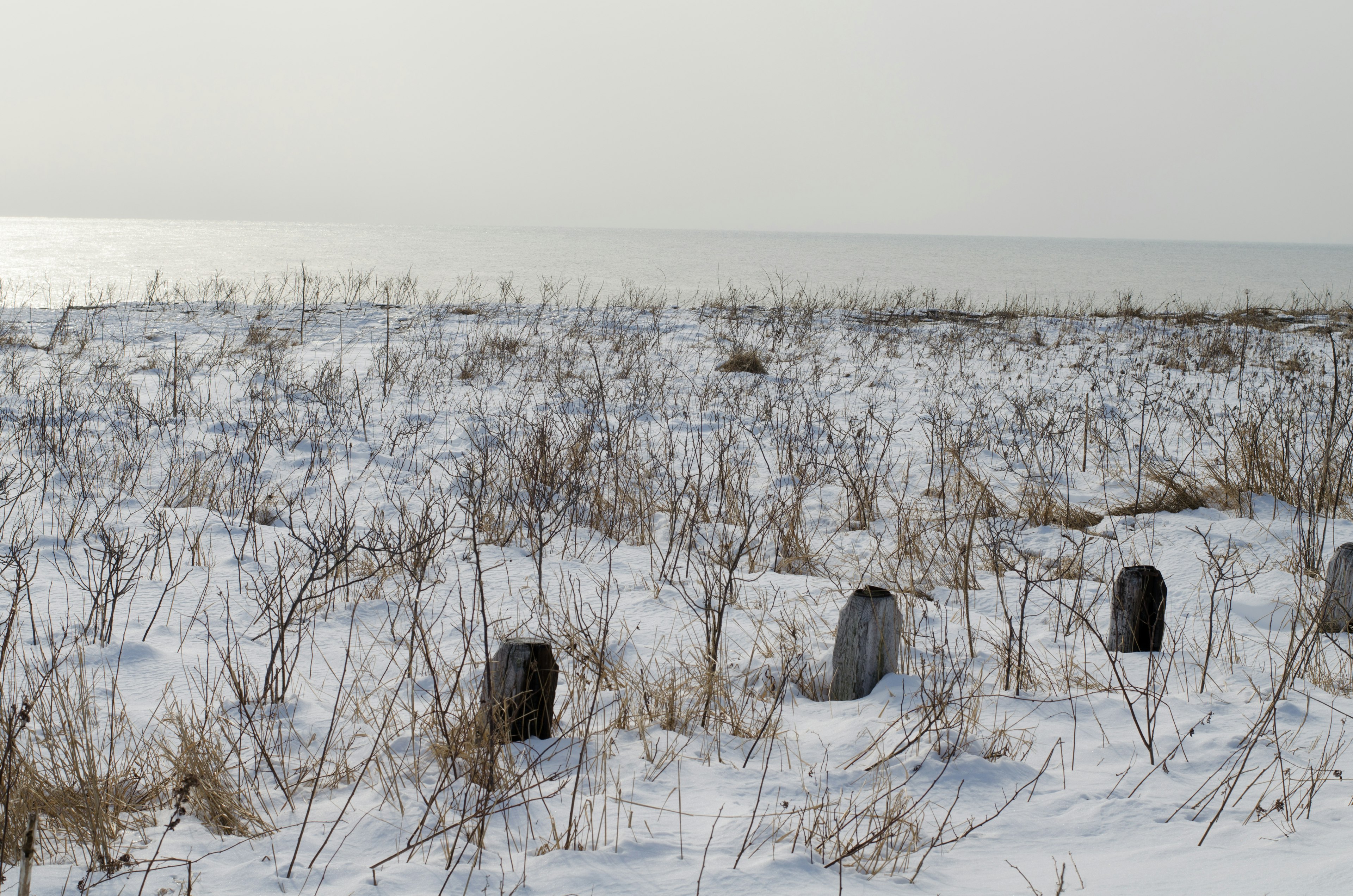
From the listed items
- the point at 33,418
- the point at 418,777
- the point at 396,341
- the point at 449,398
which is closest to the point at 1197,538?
the point at 418,777

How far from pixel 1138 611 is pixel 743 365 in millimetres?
6200

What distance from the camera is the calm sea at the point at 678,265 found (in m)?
28.5

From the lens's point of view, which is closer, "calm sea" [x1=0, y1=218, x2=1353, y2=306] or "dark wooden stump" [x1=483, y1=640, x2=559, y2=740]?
"dark wooden stump" [x1=483, y1=640, x2=559, y2=740]

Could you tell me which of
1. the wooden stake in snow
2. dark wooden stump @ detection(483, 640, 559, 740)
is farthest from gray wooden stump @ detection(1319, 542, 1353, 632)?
the wooden stake in snow

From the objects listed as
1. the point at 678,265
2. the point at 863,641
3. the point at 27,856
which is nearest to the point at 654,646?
the point at 863,641

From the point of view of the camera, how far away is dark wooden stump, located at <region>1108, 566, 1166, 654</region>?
267 centimetres

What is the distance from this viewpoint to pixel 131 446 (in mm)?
5238

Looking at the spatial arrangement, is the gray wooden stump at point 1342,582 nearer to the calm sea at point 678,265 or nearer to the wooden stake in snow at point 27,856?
the wooden stake in snow at point 27,856

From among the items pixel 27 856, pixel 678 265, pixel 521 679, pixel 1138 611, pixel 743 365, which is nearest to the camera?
pixel 27 856

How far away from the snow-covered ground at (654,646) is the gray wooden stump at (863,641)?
0.25 feet

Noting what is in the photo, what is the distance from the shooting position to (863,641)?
2.41 meters

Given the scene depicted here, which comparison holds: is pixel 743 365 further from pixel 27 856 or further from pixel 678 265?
pixel 678 265

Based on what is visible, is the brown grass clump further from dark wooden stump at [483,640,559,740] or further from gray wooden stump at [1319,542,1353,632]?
dark wooden stump at [483,640,559,740]

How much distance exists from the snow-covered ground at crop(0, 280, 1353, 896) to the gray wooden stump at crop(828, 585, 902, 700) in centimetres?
8
